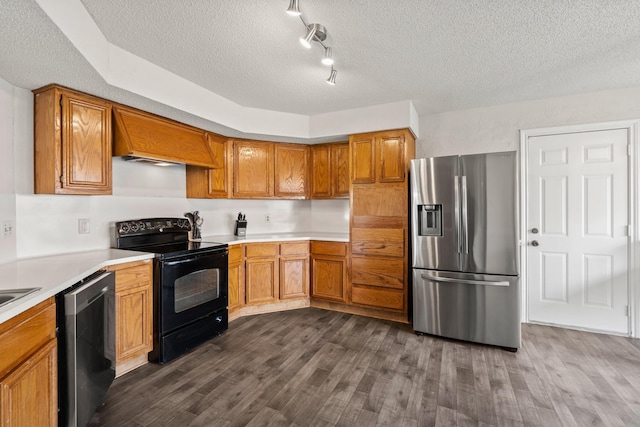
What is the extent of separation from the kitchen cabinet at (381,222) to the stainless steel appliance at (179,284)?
1.53 metres

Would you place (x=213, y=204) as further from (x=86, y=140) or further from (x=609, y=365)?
(x=609, y=365)

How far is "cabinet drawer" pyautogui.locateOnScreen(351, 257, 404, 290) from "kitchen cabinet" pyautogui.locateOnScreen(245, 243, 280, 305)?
964 mm

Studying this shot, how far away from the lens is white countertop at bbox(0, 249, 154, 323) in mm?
1260

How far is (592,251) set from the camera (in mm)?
3102

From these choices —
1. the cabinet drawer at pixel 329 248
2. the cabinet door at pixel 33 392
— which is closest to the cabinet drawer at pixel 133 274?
the cabinet door at pixel 33 392

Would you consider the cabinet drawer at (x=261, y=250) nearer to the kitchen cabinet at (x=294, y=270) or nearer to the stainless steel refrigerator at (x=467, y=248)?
the kitchen cabinet at (x=294, y=270)

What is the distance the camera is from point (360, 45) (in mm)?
2195

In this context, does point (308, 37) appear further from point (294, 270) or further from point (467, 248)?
point (294, 270)

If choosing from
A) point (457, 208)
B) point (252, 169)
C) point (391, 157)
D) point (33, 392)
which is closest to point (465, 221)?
point (457, 208)

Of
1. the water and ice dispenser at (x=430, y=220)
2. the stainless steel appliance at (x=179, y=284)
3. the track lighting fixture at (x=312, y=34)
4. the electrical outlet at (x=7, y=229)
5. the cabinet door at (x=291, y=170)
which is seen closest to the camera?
the track lighting fixture at (x=312, y=34)

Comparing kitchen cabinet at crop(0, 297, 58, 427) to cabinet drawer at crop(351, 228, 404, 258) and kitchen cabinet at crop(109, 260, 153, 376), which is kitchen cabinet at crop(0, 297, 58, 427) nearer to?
kitchen cabinet at crop(109, 260, 153, 376)

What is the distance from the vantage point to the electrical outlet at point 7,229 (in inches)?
79.4

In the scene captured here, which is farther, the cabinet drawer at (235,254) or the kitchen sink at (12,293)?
the cabinet drawer at (235,254)

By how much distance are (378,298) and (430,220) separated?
1.10 m
